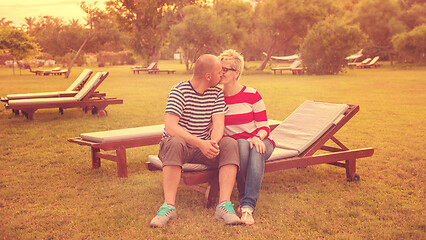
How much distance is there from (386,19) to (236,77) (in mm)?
36916

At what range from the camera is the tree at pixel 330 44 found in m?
24.5

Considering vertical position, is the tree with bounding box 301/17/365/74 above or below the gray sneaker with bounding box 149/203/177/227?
above

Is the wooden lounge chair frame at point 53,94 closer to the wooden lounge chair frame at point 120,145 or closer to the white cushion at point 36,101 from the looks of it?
the white cushion at point 36,101

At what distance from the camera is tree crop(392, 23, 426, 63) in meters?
30.0

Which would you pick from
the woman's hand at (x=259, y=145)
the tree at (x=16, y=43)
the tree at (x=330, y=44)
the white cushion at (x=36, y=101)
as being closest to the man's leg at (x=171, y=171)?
the woman's hand at (x=259, y=145)

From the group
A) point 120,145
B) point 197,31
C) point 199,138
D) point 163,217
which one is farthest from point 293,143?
point 197,31

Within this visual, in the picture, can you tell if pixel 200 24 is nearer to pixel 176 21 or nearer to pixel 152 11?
pixel 176 21

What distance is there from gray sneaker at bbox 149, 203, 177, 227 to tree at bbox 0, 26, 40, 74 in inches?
846

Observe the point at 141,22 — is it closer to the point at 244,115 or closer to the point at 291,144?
the point at 291,144

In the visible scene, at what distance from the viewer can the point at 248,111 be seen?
4.04 m

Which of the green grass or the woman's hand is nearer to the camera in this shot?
the green grass

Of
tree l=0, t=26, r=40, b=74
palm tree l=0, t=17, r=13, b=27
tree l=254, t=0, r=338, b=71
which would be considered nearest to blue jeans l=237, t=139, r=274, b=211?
tree l=0, t=26, r=40, b=74

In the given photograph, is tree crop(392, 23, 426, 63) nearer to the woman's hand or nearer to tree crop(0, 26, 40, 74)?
tree crop(0, 26, 40, 74)

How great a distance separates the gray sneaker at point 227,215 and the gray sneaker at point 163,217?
0.37m
